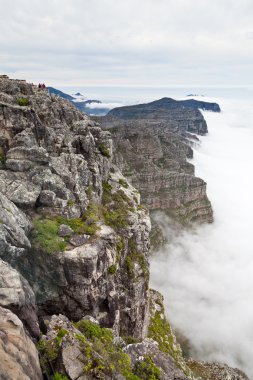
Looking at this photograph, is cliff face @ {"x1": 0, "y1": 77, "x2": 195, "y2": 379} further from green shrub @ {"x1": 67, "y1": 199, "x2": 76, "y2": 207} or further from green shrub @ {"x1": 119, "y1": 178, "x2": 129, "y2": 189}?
green shrub @ {"x1": 119, "y1": 178, "x2": 129, "y2": 189}

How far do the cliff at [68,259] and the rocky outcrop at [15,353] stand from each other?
0.06 m

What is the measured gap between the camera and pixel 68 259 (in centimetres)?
3275

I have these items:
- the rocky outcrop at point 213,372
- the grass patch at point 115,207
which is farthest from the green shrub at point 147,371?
the rocky outcrop at point 213,372

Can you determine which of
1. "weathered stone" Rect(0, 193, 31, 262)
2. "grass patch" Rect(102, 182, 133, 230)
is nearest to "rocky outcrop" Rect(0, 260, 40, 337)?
"weathered stone" Rect(0, 193, 31, 262)

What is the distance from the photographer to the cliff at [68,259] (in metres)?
22.7

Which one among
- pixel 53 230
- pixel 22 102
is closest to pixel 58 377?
pixel 53 230

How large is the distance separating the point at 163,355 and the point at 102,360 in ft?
24.4

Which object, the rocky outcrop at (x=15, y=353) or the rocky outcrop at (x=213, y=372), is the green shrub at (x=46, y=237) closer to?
the rocky outcrop at (x=15, y=353)

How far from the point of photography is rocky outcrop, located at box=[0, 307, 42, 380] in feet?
58.5

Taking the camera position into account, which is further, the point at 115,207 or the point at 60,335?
the point at 115,207

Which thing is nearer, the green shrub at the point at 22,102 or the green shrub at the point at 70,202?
the green shrub at the point at 70,202

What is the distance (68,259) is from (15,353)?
46.1 ft

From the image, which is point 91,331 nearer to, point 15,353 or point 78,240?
point 15,353

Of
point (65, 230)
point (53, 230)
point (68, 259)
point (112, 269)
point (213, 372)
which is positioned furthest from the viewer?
point (213, 372)
